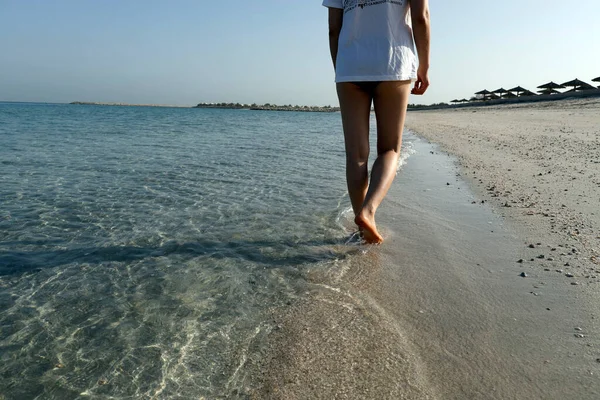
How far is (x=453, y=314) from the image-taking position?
216 centimetres

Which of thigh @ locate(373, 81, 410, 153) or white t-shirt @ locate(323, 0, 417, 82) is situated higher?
white t-shirt @ locate(323, 0, 417, 82)

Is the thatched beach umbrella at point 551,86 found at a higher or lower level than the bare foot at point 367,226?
higher

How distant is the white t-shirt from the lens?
279 cm

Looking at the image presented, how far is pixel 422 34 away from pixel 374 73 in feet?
1.60

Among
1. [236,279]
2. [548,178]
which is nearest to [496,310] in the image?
[236,279]

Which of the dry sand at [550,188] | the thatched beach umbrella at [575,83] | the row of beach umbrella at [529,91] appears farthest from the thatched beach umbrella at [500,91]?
the dry sand at [550,188]

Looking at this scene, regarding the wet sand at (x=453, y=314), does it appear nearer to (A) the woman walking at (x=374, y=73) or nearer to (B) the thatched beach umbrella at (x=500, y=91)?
(A) the woman walking at (x=374, y=73)

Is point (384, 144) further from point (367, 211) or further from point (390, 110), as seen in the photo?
point (367, 211)

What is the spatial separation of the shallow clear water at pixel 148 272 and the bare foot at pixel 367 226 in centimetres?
23

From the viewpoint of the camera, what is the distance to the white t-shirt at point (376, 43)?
9.15ft

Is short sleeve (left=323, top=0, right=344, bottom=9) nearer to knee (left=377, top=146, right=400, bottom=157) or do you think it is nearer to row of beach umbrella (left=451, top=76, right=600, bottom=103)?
knee (left=377, top=146, right=400, bottom=157)

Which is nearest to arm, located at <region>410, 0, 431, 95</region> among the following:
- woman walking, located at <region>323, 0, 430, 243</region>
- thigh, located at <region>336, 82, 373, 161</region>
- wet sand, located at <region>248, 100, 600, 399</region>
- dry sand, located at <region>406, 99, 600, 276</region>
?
woman walking, located at <region>323, 0, 430, 243</region>

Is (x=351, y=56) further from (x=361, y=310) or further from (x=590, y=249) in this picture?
(x=590, y=249)

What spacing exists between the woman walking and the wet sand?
0.50 meters
